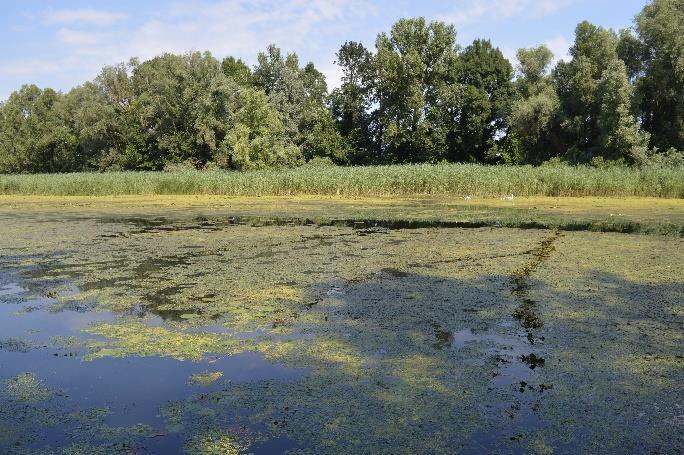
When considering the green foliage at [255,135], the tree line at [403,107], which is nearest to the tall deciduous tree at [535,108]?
the tree line at [403,107]

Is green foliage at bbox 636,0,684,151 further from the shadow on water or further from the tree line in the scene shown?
the shadow on water

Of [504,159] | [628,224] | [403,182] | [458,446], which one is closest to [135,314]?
[458,446]

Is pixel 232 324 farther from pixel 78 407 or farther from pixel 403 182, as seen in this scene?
pixel 403 182

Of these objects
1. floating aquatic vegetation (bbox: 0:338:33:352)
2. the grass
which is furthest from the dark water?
the grass

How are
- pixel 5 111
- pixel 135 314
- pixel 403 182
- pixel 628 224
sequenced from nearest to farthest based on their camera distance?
1. pixel 135 314
2. pixel 628 224
3. pixel 403 182
4. pixel 5 111

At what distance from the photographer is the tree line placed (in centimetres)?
3244

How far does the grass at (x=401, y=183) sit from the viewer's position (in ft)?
75.3

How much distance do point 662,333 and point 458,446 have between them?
3173mm

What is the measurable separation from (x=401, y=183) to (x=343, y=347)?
21650 millimetres

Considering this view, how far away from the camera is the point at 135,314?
20.3 feet

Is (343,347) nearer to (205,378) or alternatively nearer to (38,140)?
(205,378)

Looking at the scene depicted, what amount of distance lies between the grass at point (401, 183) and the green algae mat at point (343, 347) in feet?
42.4

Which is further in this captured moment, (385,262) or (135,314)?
(385,262)

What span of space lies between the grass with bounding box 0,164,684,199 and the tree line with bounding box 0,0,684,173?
25.9 ft
